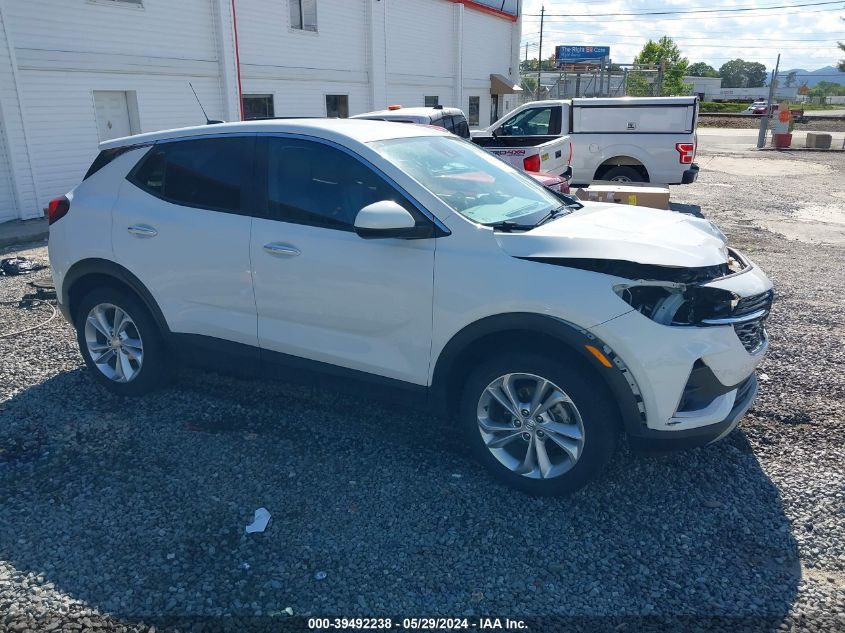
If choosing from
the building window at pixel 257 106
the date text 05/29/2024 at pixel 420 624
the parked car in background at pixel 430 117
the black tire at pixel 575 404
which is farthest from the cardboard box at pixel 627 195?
the building window at pixel 257 106

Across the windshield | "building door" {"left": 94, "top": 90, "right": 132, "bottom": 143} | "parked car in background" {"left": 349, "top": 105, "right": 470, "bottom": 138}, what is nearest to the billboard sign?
"building door" {"left": 94, "top": 90, "right": 132, "bottom": 143}

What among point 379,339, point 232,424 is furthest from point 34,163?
point 379,339

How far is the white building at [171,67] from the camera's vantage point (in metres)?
11.5

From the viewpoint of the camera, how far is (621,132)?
13359 mm

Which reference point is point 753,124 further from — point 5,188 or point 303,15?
point 5,188

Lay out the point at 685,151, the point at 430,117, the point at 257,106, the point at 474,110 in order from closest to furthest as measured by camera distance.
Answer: the point at 430,117 → the point at 685,151 → the point at 257,106 → the point at 474,110

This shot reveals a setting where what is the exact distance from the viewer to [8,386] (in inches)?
194

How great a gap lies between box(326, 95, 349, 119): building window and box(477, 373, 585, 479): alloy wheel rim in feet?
57.2

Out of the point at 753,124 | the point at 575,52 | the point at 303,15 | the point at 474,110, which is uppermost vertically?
the point at 575,52

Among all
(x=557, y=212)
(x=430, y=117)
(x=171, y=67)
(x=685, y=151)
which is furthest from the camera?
(x=171, y=67)

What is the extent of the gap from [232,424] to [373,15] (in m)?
18.7

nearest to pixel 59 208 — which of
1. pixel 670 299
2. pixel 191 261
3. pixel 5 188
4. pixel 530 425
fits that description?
pixel 191 261

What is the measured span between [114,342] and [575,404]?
128 inches

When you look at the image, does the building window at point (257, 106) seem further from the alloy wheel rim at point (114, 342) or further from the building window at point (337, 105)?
the alloy wheel rim at point (114, 342)
